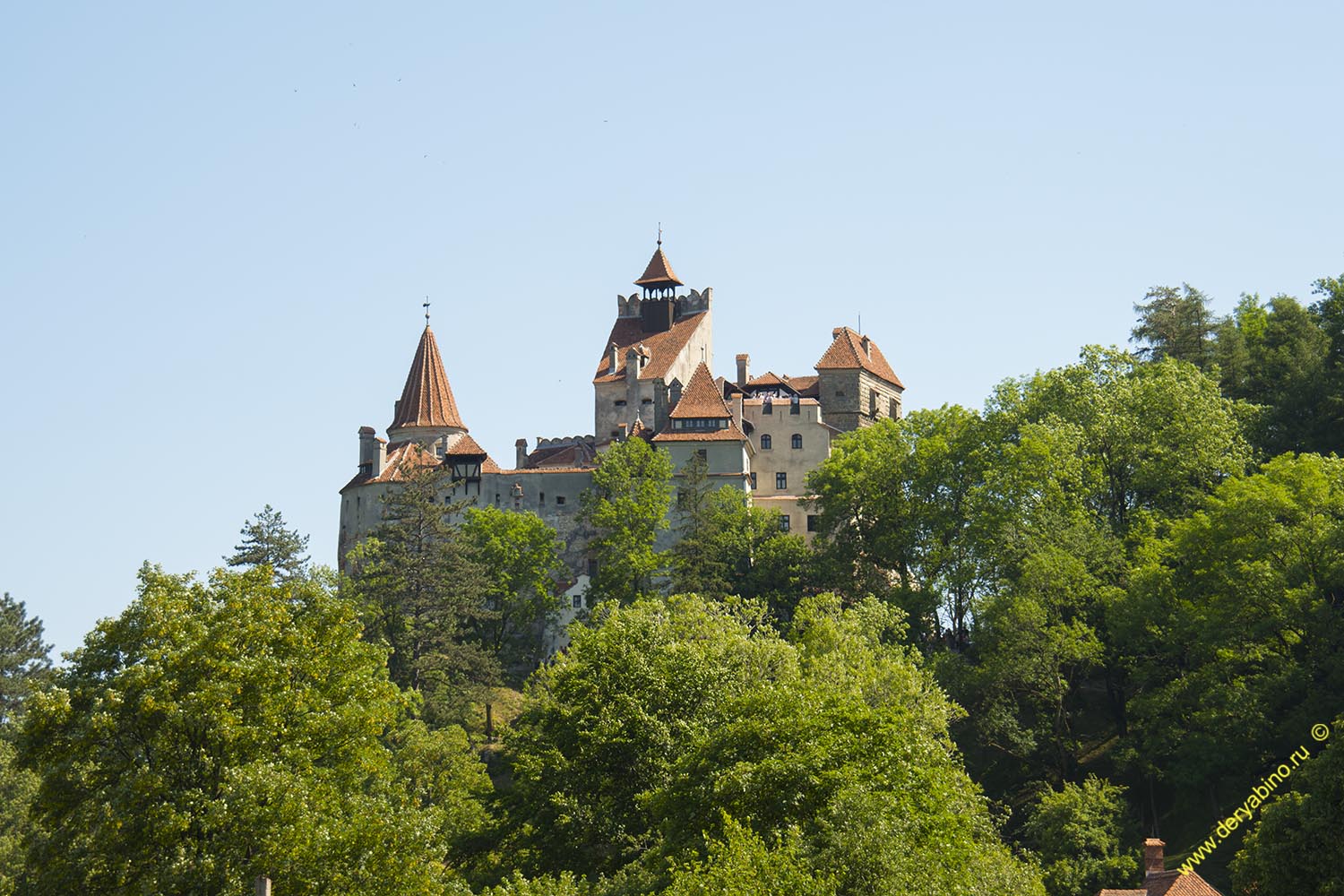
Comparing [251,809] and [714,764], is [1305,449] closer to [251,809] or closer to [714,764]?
[714,764]

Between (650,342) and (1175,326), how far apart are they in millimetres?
28979

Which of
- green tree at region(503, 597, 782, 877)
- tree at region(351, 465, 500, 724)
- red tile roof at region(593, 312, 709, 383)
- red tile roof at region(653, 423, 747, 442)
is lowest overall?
green tree at region(503, 597, 782, 877)

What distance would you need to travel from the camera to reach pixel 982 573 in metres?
77.9

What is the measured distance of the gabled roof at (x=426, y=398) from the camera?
4141 inches

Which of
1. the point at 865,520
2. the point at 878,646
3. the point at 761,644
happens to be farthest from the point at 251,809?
the point at 865,520

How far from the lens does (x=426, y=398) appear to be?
106062 millimetres

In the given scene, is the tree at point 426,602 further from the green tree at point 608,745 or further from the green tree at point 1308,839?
the green tree at point 1308,839

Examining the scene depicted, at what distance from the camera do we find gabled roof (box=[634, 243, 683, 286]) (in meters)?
114

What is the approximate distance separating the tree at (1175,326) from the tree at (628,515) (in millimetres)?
26300

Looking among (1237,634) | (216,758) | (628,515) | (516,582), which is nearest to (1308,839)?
(1237,634)

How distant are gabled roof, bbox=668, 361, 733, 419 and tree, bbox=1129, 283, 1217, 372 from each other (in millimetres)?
22052

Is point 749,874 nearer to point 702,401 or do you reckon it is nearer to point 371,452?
point 702,401

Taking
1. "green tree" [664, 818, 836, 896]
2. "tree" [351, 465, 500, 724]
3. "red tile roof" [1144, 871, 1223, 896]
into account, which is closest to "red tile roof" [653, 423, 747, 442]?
"tree" [351, 465, 500, 724]

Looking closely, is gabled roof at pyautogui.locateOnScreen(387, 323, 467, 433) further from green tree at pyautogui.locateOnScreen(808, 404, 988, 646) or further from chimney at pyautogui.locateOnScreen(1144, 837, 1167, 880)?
chimney at pyautogui.locateOnScreen(1144, 837, 1167, 880)
